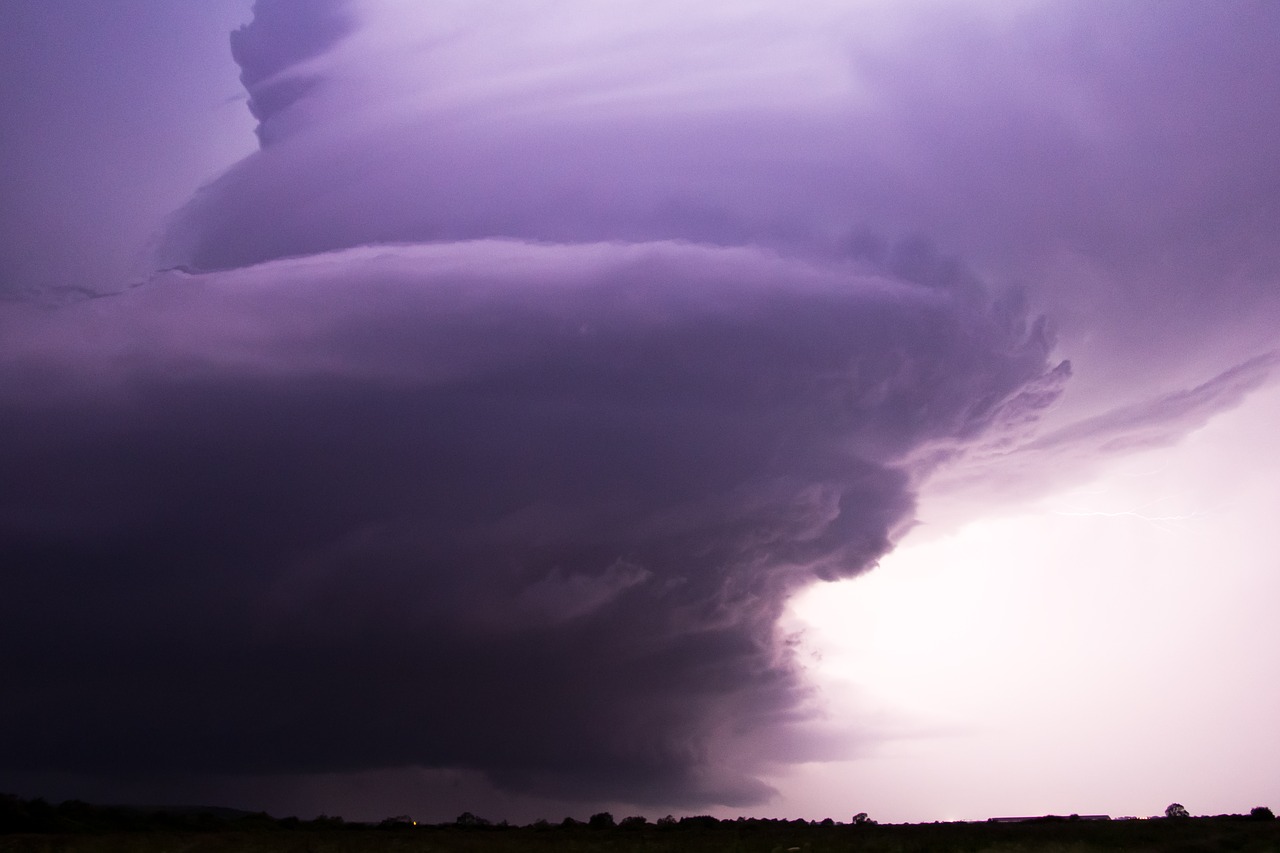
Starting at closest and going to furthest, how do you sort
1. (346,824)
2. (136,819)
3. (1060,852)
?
(1060,852) < (136,819) < (346,824)

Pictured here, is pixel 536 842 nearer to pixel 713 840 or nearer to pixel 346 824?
pixel 713 840

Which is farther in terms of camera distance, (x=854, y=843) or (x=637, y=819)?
(x=637, y=819)

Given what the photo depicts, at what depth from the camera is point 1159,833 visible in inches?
2837

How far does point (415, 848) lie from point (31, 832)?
2797 centimetres

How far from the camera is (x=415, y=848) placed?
6100 centimetres

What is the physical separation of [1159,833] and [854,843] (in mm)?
22820

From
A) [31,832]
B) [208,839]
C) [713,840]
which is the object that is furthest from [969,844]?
[31,832]

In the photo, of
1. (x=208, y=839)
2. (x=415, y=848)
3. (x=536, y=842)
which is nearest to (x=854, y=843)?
(x=536, y=842)

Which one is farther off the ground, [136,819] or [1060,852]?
[136,819]

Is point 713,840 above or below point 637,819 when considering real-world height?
below

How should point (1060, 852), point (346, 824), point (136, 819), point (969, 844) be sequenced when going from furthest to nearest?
point (346, 824) < point (136, 819) < point (969, 844) < point (1060, 852)

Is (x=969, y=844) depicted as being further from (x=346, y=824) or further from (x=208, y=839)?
(x=346, y=824)

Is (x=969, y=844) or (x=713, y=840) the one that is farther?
(x=713, y=840)

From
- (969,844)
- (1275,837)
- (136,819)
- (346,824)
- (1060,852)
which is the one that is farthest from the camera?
(346,824)
